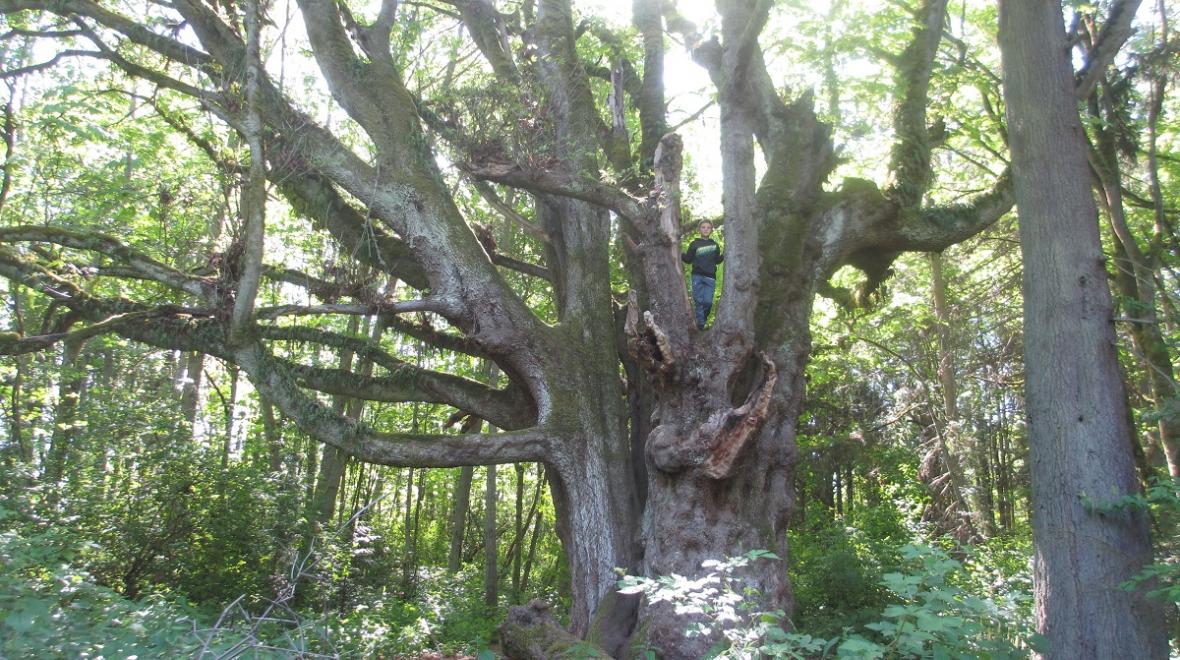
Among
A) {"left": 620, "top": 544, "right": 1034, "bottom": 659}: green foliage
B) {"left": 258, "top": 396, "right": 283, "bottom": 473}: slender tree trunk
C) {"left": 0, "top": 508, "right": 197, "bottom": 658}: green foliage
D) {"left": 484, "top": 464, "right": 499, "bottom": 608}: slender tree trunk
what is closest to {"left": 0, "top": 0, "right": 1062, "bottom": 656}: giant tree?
{"left": 620, "top": 544, "right": 1034, "bottom": 659}: green foliage

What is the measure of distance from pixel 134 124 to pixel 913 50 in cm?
1100

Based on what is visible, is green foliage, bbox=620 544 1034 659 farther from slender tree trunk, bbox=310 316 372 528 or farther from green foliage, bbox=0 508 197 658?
slender tree trunk, bbox=310 316 372 528

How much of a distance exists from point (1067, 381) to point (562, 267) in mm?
5452

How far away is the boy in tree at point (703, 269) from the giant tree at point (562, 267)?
0.55 meters

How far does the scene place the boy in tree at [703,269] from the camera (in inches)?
325

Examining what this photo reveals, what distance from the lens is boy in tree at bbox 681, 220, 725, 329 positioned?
8258 millimetres

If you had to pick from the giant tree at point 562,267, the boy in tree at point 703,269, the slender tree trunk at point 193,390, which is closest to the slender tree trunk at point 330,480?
the slender tree trunk at point 193,390

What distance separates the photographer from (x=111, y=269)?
24.6 feet

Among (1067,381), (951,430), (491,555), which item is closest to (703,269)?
(1067,381)

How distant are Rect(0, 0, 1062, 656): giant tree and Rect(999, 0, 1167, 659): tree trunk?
78.8 inches

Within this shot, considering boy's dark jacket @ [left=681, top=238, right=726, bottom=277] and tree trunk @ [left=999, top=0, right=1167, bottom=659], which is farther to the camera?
boy's dark jacket @ [left=681, top=238, right=726, bottom=277]

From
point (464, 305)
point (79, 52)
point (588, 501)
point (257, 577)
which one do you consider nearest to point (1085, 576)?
point (588, 501)

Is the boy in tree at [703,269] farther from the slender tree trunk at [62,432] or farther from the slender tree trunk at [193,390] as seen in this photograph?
the slender tree trunk at [193,390]

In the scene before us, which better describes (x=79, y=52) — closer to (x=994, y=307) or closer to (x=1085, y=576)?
(x=1085, y=576)
